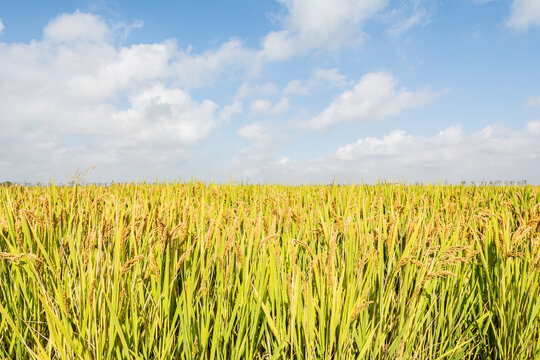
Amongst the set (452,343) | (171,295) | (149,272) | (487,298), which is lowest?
(452,343)

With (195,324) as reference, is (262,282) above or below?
above

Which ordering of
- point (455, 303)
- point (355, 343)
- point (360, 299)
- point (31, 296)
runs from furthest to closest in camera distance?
point (455, 303), point (31, 296), point (355, 343), point (360, 299)

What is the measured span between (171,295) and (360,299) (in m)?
0.81

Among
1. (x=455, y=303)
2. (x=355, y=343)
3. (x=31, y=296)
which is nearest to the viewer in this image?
(x=355, y=343)

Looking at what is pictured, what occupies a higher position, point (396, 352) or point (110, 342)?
point (110, 342)

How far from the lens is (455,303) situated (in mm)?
1823

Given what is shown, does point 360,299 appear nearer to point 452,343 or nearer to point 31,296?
point 452,343

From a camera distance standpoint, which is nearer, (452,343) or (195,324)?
(195,324)

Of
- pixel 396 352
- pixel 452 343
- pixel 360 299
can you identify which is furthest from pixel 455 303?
pixel 360 299

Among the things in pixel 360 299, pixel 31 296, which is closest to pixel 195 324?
pixel 360 299

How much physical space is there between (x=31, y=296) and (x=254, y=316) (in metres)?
1.16

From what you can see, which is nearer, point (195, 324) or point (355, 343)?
point (195, 324)

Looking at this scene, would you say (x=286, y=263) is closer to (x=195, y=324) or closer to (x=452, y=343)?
(x=195, y=324)

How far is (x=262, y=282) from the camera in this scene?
1.45 m
